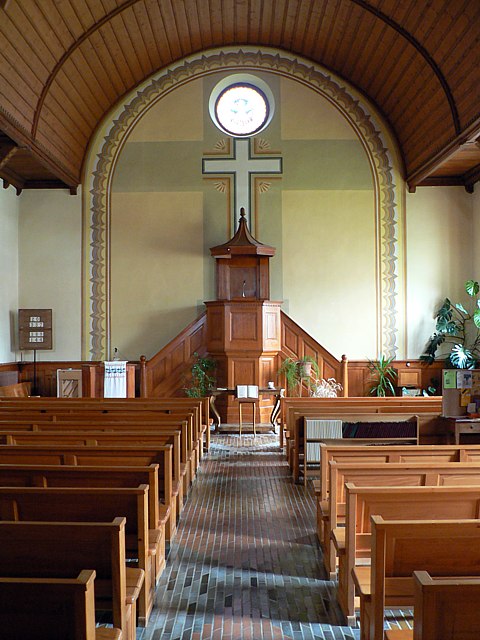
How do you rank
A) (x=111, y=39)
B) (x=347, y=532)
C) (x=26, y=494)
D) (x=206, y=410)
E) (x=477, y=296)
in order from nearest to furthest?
(x=26, y=494)
(x=347, y=532)
(x=206, y=410)
(x=111, y=39)
(x=477, y=296)

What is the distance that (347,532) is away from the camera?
124 inches

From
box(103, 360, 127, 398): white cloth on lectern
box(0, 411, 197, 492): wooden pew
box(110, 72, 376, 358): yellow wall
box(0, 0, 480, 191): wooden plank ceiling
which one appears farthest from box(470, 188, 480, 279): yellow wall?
box(0, 411, 197, 492): wooden pew

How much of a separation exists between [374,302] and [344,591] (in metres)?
9.23

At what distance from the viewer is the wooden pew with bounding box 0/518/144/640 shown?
2.29 metres

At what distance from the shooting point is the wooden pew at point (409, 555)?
2428mm

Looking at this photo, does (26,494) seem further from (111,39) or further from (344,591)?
(111,39)

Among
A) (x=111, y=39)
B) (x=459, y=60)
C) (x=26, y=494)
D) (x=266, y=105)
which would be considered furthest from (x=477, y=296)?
(x=26, y=494)

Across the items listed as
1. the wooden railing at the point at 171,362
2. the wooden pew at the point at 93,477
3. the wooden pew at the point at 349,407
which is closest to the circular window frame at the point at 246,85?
the wooden railing at the point at 171,362

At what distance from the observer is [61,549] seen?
2.31m

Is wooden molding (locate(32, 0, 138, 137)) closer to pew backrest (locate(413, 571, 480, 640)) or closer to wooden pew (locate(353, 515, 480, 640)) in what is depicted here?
wooden pew (locate(353, 515, 480, 640))

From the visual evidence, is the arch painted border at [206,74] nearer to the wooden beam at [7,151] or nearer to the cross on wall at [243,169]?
the cross on wall at [243,169]

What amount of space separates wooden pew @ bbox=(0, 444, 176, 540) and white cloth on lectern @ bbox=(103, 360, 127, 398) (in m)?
6.55

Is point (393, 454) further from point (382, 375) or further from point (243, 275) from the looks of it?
point (243, 275)

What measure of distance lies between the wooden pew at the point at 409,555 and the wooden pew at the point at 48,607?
1.24 metres
